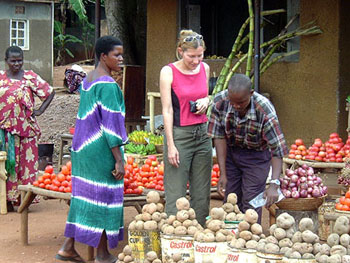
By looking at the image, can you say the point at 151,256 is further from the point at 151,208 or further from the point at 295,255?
the point at 295,255

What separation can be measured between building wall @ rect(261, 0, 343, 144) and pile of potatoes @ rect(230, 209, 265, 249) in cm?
654

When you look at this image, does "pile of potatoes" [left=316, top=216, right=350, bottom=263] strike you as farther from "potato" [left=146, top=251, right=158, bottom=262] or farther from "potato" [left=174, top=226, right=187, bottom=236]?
"potato" [left=146, top=251, right=158, bottom=262]

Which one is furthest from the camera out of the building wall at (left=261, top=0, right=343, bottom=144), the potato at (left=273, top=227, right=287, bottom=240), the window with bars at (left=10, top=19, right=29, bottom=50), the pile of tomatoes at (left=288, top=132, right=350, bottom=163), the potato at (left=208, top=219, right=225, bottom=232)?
the window with bars at (left=10, top=19, right=29, bottom=50)

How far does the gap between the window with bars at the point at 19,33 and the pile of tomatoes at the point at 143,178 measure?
20295mm

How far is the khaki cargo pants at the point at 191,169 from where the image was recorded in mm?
6676

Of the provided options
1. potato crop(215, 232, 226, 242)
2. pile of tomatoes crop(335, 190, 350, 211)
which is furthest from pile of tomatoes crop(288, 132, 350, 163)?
potato crop(215, 232, 226, 242)

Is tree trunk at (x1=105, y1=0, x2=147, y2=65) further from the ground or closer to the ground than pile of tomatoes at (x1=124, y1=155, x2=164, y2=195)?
further from the ground

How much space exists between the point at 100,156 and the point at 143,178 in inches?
70.2

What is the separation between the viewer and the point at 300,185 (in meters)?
7.69

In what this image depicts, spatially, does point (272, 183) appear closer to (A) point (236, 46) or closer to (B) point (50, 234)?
(B) point (50, 234)

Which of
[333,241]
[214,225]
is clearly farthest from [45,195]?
[333,241]

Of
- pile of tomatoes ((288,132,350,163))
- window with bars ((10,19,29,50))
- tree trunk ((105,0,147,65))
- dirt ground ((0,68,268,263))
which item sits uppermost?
Result: window with bars ((10,19,29,50))

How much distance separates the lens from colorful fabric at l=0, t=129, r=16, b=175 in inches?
393

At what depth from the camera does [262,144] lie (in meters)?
6.50
